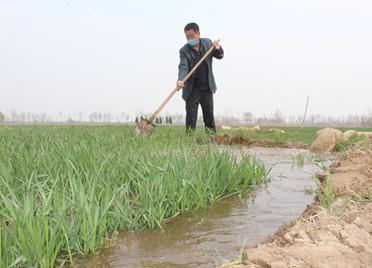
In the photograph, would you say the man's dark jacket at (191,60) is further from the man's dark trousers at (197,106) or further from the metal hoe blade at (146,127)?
the metal hoe blade at (146,127)

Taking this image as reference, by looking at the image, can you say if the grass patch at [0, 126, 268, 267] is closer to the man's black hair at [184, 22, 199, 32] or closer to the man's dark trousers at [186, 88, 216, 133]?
the man's dark trousers at [186, 88, 216, 133]

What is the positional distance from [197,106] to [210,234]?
488 cm

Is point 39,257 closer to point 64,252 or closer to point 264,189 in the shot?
point 64,252

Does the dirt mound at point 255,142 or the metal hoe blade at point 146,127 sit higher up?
the metal hoe blade at point 146,127

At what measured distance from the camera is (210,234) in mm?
2293

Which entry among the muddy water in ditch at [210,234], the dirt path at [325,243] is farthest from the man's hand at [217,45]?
the dirt path at [325,243]

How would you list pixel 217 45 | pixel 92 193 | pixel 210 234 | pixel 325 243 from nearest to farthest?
pixel 325 243 → pixel 92 193 → pixel 210 234 → pixel 217 45

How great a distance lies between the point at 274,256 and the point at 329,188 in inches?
53.4

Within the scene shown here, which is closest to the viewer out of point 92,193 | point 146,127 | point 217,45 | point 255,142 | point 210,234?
point 92,193

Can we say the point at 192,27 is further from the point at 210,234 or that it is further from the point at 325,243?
the point at 325,243

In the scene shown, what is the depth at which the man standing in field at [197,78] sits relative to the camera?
6.87 metres

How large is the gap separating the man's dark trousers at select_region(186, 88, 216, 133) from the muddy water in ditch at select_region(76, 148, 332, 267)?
3.68m

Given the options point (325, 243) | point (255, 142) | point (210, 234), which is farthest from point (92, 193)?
point (255, 142)

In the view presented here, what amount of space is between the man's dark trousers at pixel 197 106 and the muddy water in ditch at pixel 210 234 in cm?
368
